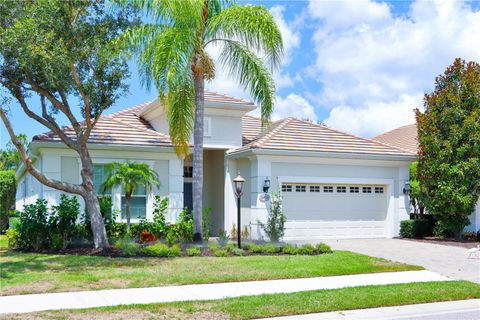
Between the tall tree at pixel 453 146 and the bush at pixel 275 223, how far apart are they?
5835mm

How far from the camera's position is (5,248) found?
15.6 m

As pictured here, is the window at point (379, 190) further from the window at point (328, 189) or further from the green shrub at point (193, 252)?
the green shrub at point (193, 252)

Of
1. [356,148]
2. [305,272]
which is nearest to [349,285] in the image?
[305,272]

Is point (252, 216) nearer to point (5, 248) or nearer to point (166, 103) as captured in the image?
point (166, 103)

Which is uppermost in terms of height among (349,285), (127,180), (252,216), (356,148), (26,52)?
(26,52)

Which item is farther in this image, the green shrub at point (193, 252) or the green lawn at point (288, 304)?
the green shrub at point (193, 252)

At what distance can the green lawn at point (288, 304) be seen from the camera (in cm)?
763

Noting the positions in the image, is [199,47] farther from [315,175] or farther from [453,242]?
[453,242]

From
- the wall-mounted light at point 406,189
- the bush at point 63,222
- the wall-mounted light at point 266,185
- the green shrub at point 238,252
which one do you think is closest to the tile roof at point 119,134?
the bush at point 63,222

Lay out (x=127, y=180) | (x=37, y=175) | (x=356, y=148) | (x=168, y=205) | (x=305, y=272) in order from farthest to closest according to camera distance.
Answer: (x=356, y=148)
(x=168, y=205)
(x=127, y=180)
(x=37, y=175)
(x=305, y=272)

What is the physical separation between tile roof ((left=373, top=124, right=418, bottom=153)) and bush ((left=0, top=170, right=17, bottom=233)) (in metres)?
21.1

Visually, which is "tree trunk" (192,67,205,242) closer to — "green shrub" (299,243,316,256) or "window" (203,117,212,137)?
"green shrub" (299,243,316,256)

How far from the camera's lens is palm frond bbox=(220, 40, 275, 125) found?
1495cm

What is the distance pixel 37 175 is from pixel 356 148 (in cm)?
1171
